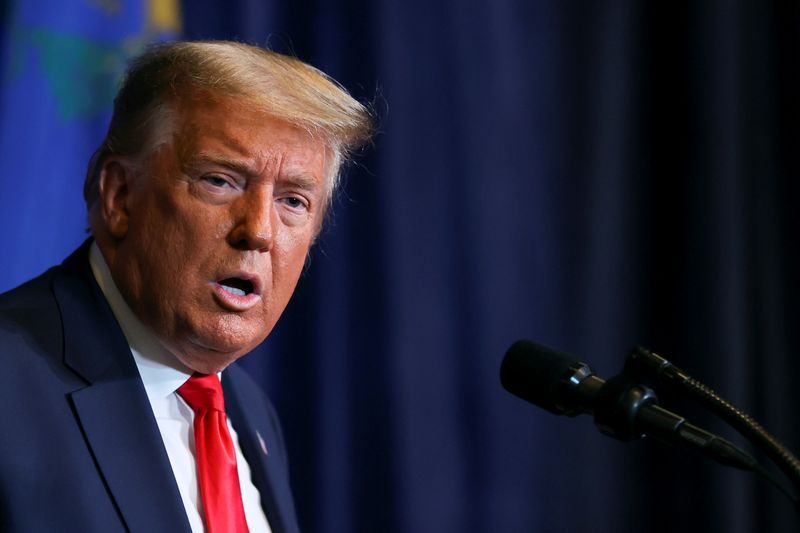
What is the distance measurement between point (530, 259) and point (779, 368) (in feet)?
2.29

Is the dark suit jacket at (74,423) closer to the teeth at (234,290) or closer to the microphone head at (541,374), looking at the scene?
the teeth at (234,290)

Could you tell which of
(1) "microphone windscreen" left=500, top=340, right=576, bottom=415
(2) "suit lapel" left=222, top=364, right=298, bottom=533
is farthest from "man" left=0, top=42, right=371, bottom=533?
(1) "microphone windscreen" left=500, top=340, right=576, bottom=415

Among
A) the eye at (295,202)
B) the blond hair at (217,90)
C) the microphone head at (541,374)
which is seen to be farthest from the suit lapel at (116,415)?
the microphone head at (541,374)

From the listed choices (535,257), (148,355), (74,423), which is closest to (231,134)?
(148,355)

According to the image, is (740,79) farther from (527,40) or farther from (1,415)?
(1,415)

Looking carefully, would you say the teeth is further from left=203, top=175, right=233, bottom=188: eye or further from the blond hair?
the blond hair

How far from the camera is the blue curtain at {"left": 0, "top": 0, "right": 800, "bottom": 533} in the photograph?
7.09 feet

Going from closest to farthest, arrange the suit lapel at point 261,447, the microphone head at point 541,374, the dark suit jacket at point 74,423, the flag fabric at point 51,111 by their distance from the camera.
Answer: the microphone head at point 541,374, the dark suit jacket at point 74,423, the suit lapel at point 261,447, the flag fabric at point 51,111

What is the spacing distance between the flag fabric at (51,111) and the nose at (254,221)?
733 mm

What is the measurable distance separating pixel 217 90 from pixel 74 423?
536 mm

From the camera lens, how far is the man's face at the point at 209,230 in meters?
1.34

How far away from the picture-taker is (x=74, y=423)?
1.24m

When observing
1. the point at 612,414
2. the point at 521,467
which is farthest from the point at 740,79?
the point at 612,414

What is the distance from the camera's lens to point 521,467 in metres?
2.26
